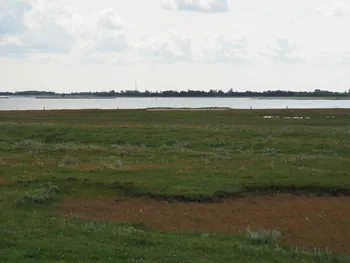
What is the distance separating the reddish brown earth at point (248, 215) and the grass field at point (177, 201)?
4cm

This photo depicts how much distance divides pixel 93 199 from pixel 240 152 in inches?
617

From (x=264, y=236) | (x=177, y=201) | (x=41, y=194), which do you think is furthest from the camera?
(x=177, y=201)

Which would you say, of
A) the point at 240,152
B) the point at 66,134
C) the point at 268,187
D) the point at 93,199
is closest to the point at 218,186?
the point at 268,187

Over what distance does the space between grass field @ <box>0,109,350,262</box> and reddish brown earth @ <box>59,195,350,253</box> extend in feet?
0.13

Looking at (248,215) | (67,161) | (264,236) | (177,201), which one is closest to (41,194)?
(177,201)

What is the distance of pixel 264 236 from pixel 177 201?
6.25 metres

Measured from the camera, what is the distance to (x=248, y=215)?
1886cm

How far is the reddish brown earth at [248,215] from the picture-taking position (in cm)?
1630

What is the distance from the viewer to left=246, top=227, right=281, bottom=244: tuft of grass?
14727 mm

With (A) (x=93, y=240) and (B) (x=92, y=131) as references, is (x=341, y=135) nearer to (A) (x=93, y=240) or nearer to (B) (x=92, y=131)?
(B) (x=92, y=131)

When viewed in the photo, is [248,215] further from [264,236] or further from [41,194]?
[41,194]

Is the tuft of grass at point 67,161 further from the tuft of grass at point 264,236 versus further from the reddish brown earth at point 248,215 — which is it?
the tuft of grass at point 264,236

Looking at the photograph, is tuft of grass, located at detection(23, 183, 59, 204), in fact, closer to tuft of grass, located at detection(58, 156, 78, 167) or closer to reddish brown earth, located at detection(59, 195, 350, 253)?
reddish brown earth, located at detection(59, 195, 350, 253)

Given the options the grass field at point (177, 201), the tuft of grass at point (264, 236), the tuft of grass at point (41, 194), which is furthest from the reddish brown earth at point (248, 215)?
the tuft of grass at point (41, 194)
